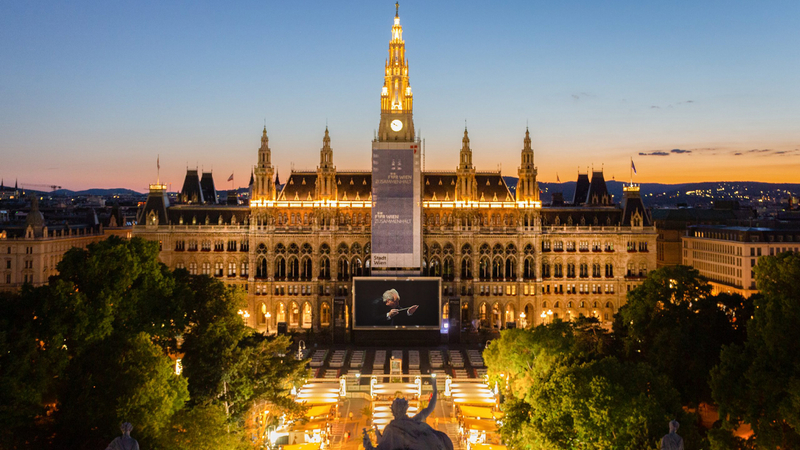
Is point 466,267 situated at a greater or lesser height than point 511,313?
greater

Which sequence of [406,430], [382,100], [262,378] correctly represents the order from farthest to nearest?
[382,100] < [262,378] < [406,430]

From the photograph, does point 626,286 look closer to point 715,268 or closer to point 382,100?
point 715,268

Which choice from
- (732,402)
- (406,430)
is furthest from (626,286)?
(406,430)

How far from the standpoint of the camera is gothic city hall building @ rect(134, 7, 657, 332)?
119 meters

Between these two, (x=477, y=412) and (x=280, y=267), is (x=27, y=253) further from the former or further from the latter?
(x=477, y=412)

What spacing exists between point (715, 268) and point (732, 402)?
87.3m

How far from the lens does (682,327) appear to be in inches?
2586

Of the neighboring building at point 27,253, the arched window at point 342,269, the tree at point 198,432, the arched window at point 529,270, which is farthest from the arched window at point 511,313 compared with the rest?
the tree at point 198,432

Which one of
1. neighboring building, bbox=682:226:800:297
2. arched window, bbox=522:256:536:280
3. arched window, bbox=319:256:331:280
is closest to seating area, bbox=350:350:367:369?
arched window, bbox=319:256:331:280

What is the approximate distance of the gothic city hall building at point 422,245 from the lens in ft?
391

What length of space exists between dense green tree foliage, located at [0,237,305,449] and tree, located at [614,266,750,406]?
3274cm

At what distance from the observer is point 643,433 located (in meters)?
44.1

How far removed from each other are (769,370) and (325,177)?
271 feet

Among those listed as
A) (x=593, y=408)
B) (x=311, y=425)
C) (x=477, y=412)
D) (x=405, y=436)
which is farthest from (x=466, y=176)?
(x=405, y=436)
